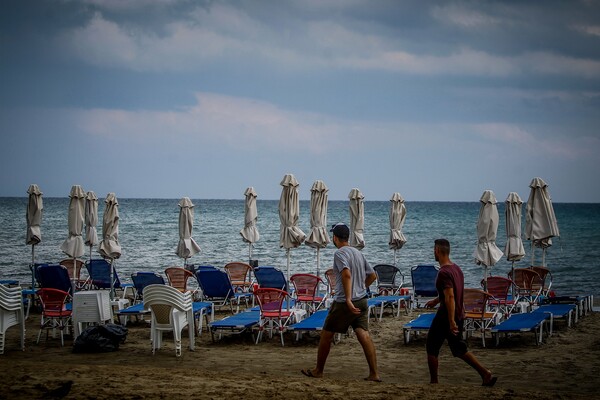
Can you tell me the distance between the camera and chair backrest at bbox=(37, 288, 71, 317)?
1149 cm

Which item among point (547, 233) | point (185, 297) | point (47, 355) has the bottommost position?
point (47, 355)

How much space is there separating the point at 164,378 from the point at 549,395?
13.1 ft

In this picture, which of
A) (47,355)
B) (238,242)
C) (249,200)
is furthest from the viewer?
(238,242)

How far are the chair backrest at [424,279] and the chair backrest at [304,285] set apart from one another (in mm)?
2025

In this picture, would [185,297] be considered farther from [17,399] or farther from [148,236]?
[148,236]

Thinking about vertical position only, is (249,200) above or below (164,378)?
above

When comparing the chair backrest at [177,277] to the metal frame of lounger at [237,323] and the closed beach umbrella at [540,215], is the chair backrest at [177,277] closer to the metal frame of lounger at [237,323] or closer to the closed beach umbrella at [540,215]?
the metal frame of lounger at [237,323]

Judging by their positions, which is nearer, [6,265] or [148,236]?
[6,265]

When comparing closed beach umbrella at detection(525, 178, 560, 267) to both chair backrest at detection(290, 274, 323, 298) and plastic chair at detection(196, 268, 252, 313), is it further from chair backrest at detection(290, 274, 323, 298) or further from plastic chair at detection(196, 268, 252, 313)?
plastic chair at detection(196, 268, 252, 313)

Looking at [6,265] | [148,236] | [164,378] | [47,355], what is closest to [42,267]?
[47,355]

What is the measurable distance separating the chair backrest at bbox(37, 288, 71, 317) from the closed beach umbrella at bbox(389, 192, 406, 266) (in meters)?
7.88

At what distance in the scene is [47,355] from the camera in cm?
1033

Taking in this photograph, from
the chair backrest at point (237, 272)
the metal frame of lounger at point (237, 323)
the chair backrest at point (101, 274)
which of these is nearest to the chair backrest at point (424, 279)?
the metal frame of lounger at point (237, 323)

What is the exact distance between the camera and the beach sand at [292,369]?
7.32 m
